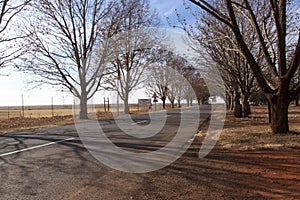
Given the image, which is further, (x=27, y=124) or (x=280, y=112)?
(x=27, y=124)

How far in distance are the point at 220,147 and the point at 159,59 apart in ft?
97.2

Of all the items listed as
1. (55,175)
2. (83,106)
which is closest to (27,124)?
(83,106)

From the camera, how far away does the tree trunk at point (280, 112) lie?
10.7 meters

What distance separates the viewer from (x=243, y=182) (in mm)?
5254

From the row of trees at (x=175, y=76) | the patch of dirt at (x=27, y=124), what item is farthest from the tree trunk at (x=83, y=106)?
the row of trees at (x=175, y=76)

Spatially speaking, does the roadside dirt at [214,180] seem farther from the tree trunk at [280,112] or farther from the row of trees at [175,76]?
the row of trees at [175,76]

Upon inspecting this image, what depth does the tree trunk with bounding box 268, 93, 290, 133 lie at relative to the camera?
1068 cm

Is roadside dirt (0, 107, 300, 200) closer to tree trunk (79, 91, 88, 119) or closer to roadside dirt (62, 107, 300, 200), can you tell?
roadside dirt (62, 107, 300, 200)

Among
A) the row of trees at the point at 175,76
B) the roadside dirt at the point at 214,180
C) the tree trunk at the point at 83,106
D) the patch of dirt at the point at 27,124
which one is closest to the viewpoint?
the roadside dirt at the point at 214,180

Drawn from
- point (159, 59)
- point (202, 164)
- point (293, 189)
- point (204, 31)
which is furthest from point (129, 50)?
point (293, 189)

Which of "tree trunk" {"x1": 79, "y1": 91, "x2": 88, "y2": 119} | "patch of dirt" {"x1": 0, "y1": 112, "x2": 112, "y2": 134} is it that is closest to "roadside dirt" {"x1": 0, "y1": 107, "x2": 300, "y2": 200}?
"patch of dirt" {"x1": 0, "y1": 112, "x2": 112, "y2": 134}

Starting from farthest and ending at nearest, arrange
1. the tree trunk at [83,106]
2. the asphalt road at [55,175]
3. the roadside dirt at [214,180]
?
the tree trunk at [83,106], the asphalt road at [55,175], the roadside dirt at [214,180]

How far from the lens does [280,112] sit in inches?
423

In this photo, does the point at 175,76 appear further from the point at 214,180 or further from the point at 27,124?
the point at 214,180
